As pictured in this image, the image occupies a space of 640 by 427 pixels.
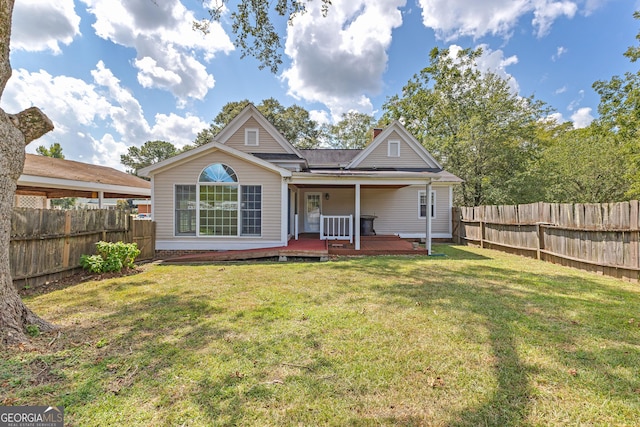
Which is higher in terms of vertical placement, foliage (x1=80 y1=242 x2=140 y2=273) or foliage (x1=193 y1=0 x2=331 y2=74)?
foliage (x1=193 y1=0 x2=331 y2=74)

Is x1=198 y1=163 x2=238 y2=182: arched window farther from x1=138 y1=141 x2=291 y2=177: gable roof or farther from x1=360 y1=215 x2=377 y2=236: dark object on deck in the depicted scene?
x1=360 y1=215 x2=377 y2=236: dark object on deck

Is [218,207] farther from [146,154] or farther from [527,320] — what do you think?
[146,154]

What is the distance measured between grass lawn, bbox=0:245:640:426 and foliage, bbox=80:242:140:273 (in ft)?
3.85

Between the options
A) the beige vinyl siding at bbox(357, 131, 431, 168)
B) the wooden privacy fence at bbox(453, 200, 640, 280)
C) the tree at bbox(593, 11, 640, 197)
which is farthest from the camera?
the beige vinyl siding at bbox(357, 131, 431, 168)

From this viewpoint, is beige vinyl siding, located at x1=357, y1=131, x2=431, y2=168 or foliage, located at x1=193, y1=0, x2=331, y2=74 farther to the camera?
beige vinyl siding, located at x1=357, y1=131, x2=431, y2=168

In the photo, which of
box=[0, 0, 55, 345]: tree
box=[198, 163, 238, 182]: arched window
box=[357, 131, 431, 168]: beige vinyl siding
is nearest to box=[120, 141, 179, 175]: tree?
box=[357, 131, 431, 168]: beige vinyl siding

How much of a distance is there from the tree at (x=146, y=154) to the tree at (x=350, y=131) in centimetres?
4046

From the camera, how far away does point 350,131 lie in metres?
34.8

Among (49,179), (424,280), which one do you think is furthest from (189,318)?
(49,179)

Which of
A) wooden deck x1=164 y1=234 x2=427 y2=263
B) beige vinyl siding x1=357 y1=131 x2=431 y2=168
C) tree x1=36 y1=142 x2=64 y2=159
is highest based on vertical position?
tree x1=36 y1=142 x2=64 y2=159

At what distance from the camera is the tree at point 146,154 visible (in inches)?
2286

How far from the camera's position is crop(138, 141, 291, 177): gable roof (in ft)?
30.8

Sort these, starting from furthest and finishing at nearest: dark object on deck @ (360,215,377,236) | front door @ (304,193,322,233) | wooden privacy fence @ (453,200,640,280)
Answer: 1. front door @ (304,193,322,233)
2. dark object on deck @ (360,215,377,236)
3. wooden privacy fence @ (453,200,640,280)

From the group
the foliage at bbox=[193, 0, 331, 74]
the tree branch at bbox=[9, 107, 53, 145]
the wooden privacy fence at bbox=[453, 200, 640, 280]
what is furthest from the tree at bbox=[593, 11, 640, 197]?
the tree branch at bbox=[9, 107, 53, 145]
